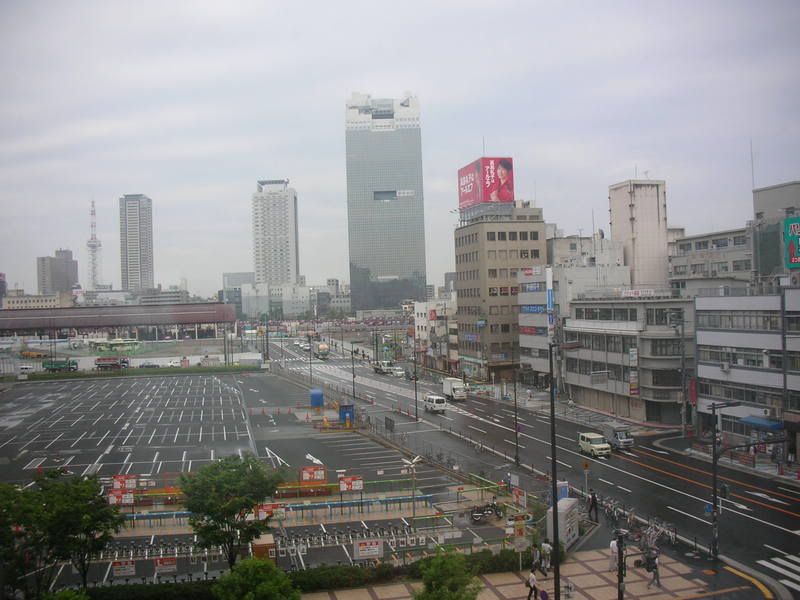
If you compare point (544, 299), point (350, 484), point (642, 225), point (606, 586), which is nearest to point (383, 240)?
point (642, 225)

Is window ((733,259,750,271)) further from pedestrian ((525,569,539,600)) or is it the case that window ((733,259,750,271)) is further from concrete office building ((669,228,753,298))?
pedestrian ((525,569,539,600))

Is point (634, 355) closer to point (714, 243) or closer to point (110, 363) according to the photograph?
point (714, 243)

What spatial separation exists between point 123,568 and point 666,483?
1961 centimetres

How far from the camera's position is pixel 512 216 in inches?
2482

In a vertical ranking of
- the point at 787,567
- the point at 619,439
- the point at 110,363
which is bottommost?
the point at 787,567

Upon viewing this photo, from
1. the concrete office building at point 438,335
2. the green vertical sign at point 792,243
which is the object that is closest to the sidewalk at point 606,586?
the green vertical sign at point 792,243

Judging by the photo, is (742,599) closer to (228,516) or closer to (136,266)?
(228,516)

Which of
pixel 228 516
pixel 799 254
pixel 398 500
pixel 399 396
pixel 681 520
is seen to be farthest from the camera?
pixel 399 396

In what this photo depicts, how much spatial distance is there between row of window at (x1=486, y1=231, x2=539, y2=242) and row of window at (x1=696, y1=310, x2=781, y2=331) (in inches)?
1123

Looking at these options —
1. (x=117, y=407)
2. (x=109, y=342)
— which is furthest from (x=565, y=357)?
(x=109, y=342)

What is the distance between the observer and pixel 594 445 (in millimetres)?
30375

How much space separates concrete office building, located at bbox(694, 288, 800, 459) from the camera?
28000 millimetres

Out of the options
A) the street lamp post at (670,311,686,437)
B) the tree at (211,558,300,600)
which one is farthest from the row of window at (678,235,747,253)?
the tree at (211,558,300,600)

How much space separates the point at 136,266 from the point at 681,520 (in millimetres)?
145153
